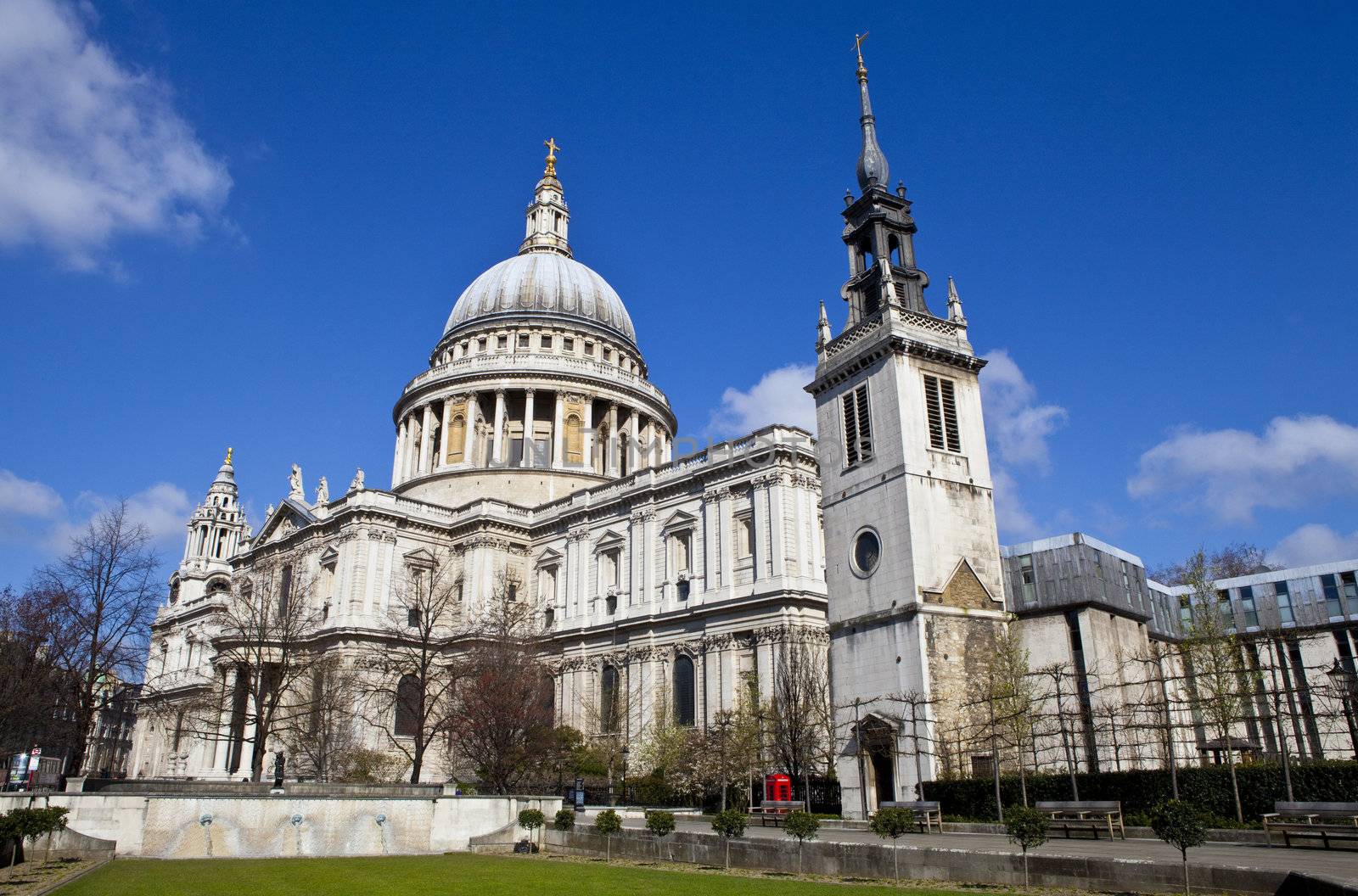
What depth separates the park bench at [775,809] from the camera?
108ft

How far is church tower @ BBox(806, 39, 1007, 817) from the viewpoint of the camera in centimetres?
3173

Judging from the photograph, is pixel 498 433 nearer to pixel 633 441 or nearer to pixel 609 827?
pixel 633 441

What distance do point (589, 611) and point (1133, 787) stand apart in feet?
121

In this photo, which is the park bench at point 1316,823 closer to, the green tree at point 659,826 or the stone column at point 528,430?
the green tree at point 659,826

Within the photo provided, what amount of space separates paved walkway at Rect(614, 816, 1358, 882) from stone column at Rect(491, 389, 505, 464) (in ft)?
163

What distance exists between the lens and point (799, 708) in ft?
137

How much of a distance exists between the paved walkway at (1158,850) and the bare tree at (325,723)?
32027mm

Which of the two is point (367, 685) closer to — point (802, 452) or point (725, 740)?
point (725, 740)

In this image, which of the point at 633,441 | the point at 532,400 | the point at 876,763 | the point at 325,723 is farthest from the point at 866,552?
the point at 532,400

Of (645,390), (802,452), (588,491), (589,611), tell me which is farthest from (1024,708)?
(645,390)

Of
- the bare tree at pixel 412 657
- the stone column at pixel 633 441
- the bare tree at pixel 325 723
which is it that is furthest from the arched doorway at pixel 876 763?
the stone column at pixel 633 441

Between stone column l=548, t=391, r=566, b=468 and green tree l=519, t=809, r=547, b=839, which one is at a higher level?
stone column l=548, t=391, r=566, b=468

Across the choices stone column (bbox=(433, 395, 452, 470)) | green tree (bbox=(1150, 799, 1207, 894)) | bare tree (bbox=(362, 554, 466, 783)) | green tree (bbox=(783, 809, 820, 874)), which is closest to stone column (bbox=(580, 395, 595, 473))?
stone column (bbox=(433, 395, 452, 470))

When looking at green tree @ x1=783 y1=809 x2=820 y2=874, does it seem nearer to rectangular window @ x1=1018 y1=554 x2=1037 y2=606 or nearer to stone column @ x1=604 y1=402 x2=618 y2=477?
rectangular window @ x1=1018 y1=554 x2=1037 y2=606
